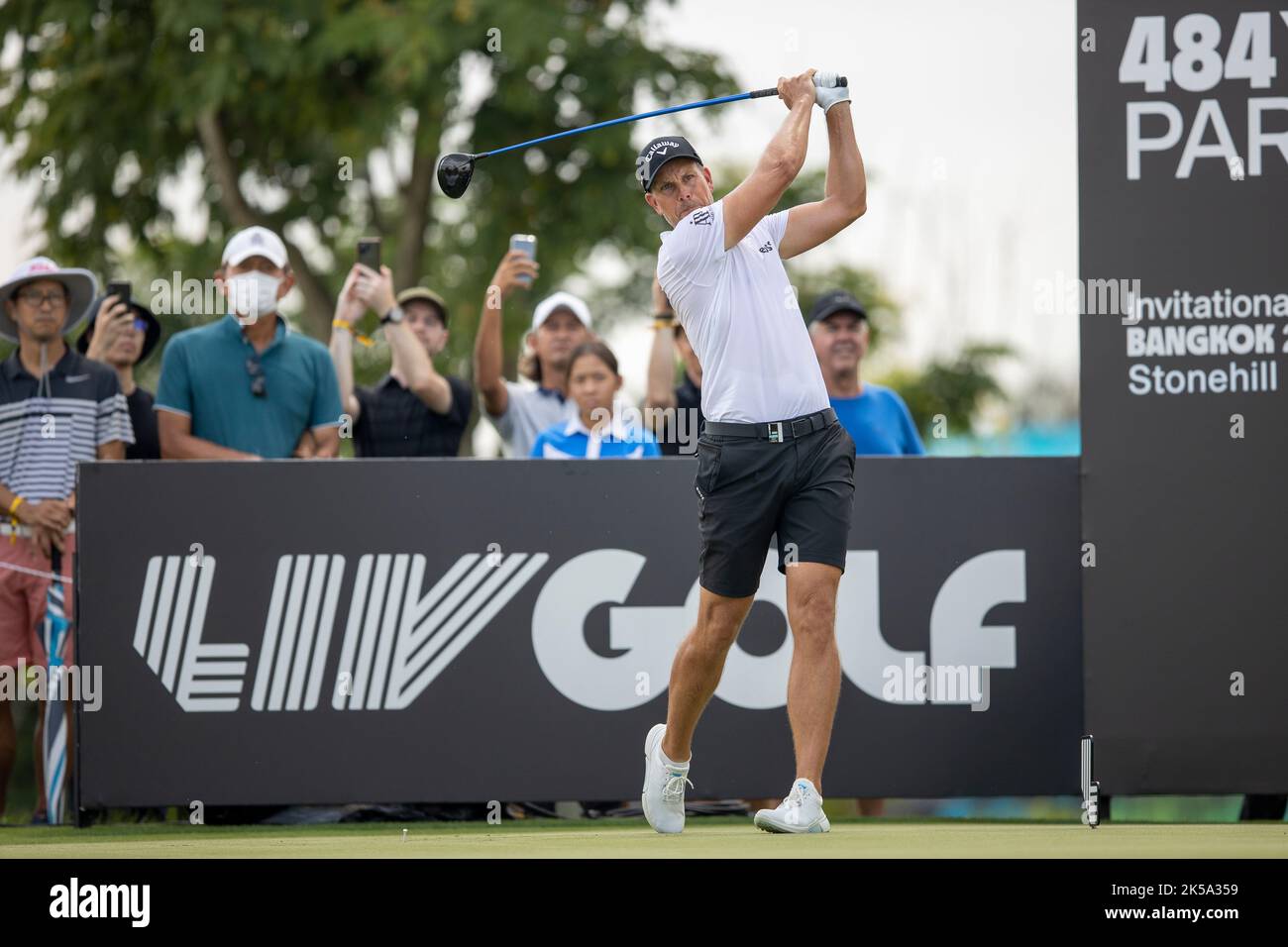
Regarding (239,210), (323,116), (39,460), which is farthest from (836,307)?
(239,210)

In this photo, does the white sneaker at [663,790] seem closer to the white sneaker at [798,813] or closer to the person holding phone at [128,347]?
the white sneaker at [798,813]

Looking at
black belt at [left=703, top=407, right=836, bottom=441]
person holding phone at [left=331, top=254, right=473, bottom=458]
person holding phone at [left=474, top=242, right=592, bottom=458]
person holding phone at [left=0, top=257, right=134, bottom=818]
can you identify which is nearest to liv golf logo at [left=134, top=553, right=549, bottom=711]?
person holding phone at [left=0, top=257, right=134, bottom=818]

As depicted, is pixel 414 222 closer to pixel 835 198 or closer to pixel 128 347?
pixel 128 347

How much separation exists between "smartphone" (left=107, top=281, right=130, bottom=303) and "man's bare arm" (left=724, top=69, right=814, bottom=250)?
412cm

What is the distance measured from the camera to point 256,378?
334 inches

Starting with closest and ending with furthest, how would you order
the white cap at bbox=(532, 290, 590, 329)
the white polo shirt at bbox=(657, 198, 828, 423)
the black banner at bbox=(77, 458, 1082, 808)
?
the white polo shirt at bbox=(657, 198, 828, 423) → the black banner at bbox=(77, 458, 1082, 808) → the white cap at bbox=(532, 290, 590, 329)

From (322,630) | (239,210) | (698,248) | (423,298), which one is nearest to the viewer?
(698,248)

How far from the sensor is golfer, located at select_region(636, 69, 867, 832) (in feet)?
19.8

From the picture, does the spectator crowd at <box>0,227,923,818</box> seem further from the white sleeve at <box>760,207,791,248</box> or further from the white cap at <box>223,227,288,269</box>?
the white sleeve at <box>760,207,791,248</box>

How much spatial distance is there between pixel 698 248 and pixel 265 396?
10.3 ft

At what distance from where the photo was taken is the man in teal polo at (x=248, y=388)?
27.6 feet

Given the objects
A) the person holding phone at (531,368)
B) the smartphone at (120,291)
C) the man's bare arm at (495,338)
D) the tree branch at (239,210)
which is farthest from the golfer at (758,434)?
the tree branch at (239,210)
